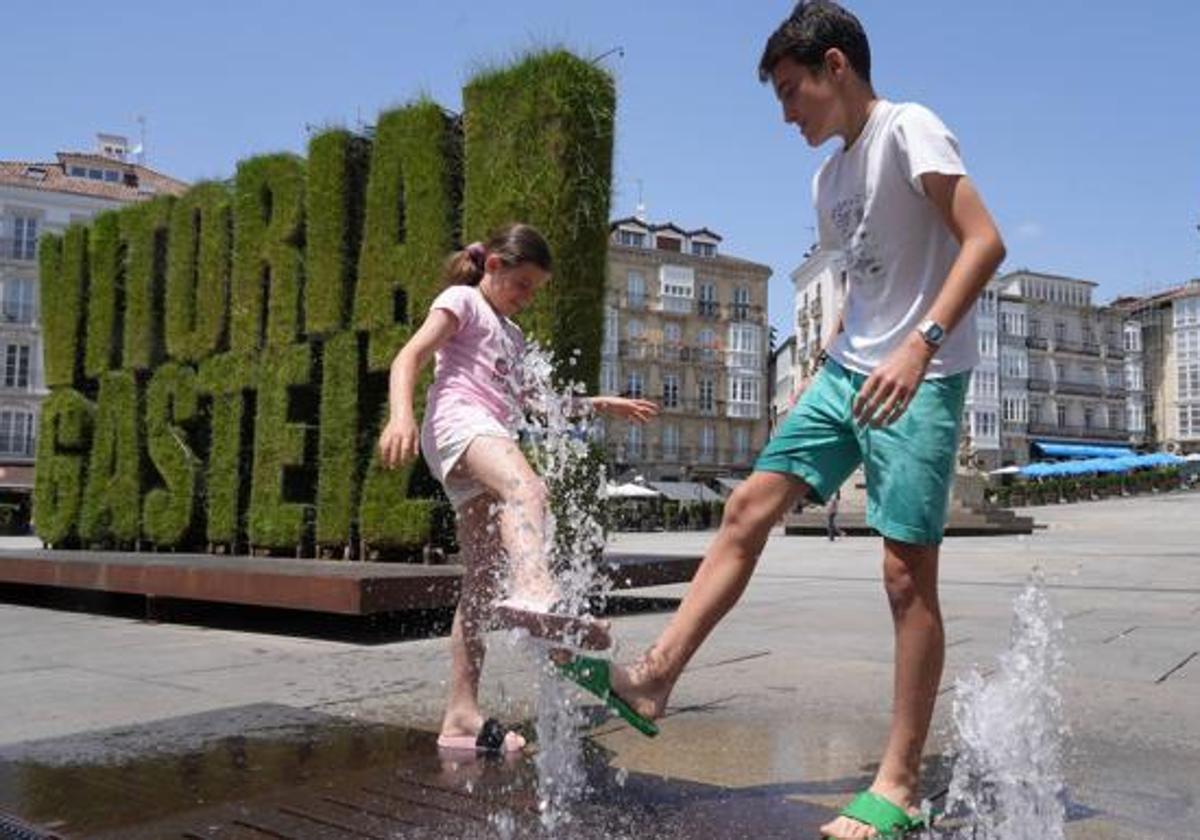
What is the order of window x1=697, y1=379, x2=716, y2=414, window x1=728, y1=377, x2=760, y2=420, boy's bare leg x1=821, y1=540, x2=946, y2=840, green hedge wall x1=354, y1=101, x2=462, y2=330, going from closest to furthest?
boy's bare leg x1=821, y1=540, x2=946, y2=840, green hedge wall x1=354, y1=101, x2=462, y2=330, window x1=697, y1=379, x2=716, y2=414, window x1=728, y1=377, x2=760, y2=420

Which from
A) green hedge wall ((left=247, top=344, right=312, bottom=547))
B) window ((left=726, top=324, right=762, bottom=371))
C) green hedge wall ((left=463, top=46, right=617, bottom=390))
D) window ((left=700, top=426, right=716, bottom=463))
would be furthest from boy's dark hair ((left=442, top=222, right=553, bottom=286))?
window ((left=726, top=324, right=762, bottom=371))

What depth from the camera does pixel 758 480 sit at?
114 inches

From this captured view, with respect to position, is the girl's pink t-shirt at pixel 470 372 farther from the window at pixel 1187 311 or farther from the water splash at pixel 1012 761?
the window at pixel 1187 311

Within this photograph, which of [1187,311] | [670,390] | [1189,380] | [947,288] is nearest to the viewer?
[947,288]

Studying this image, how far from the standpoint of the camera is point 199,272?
1129 cm

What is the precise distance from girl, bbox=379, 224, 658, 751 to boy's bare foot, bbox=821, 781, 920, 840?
0.98 meters

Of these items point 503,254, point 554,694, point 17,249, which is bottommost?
point 554,694

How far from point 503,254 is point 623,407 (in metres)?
0.70

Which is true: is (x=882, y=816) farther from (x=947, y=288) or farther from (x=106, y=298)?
(x=106, y=298)

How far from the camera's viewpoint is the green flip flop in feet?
9.12

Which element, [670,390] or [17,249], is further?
[670,390]

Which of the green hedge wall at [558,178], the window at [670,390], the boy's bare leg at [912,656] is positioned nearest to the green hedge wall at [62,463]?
the green hedge wall at [558,178]

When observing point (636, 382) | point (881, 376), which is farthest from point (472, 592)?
point (636, 382)

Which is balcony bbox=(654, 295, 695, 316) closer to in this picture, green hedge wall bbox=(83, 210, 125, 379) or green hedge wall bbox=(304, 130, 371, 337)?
green hedge wall bbox=(83, 210, 125, 379)
